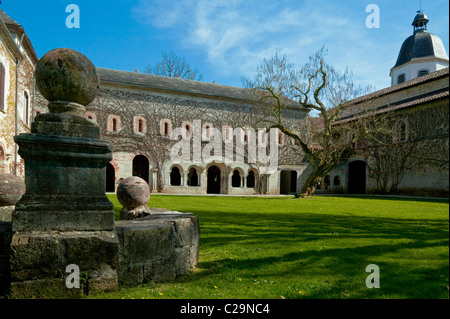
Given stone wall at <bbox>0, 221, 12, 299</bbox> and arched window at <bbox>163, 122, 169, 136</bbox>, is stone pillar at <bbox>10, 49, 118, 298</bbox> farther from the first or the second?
arched window at <bbox>163, 122, 169, 136</bbox>

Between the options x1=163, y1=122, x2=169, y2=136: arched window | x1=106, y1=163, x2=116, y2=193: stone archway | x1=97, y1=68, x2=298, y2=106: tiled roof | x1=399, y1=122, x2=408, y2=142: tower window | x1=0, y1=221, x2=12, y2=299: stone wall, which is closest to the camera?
x1=0, y1=221, x2=12, y2=299: stone wall

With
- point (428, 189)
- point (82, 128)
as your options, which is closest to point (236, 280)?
point (82, 128)

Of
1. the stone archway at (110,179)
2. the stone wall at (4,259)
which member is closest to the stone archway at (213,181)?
the stone archway at (110,179)

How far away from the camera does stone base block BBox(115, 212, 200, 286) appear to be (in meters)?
3.52

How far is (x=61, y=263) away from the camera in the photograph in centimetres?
314

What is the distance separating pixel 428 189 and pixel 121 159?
798 inches

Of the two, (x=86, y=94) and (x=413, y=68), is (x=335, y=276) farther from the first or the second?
(x=413, y=68)

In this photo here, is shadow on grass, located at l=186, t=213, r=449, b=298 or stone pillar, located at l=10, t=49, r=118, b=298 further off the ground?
stone pillar, located at l=10, t=49, r=118, b=298

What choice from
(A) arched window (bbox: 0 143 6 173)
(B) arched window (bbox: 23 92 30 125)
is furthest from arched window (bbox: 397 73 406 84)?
(A) arched window (bbox: 0 143 6 173)

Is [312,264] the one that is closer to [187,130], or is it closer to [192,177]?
[187,130]

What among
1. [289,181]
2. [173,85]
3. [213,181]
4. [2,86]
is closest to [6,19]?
[2,86]

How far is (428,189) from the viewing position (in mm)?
20641

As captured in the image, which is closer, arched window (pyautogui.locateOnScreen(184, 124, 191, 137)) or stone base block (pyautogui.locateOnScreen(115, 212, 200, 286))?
stone base block (pyautogui.locateOnScreen(115, 212, 200, 286))

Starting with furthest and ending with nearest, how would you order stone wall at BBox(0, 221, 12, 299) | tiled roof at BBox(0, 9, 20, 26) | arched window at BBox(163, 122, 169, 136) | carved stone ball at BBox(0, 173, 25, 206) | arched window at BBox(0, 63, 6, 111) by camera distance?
arched window at BBox(163, 122, 169, 136) → tiled roof at BBox(0, 9, 20, 26) → arched window at BBox(0, 63, 6, 111) → carved stone ball at BBox(0, 173, 25, 206) → stone wall at BBox(0, 221, 12, 299)
